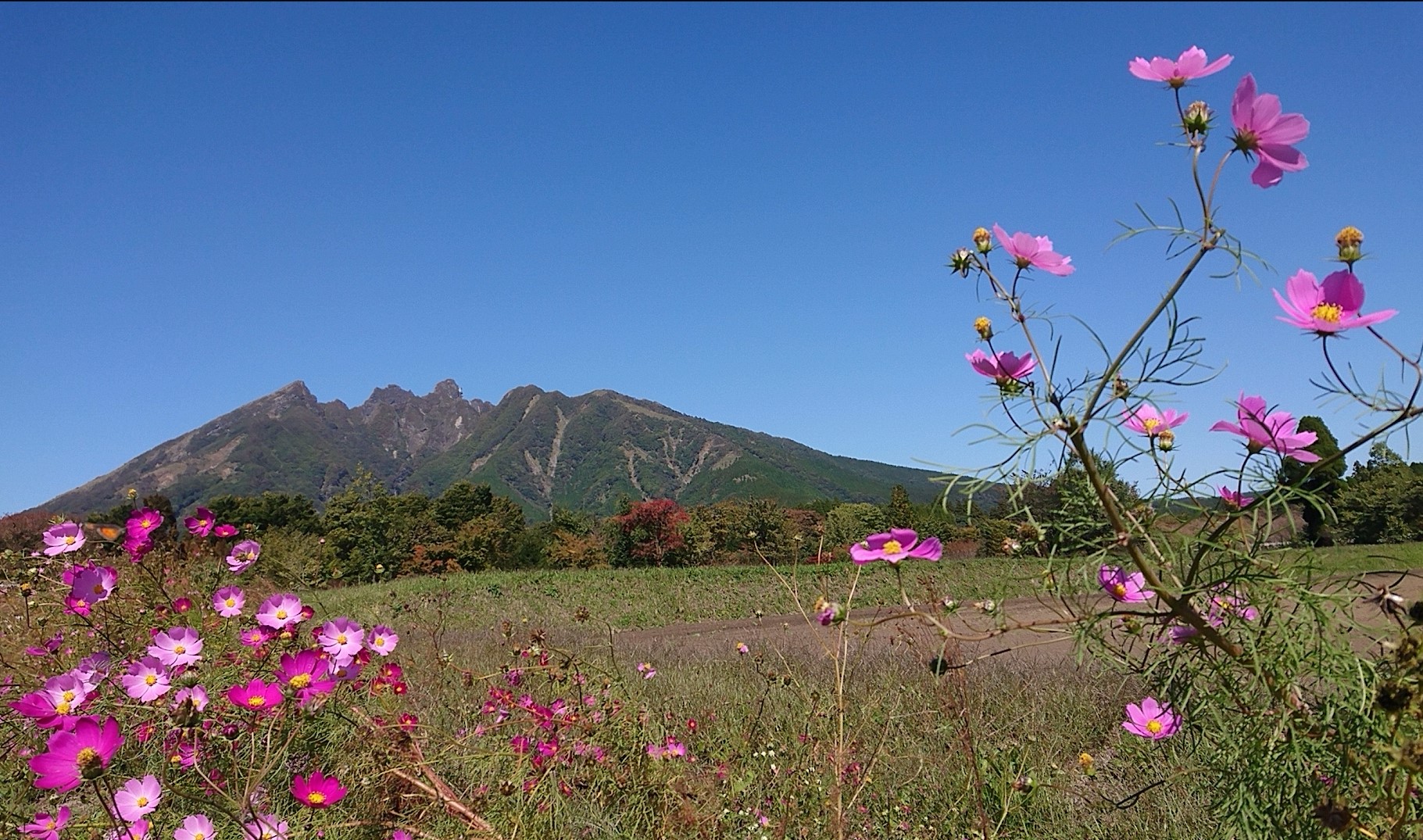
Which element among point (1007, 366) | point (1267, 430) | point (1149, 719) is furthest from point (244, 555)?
point (1267, 430)

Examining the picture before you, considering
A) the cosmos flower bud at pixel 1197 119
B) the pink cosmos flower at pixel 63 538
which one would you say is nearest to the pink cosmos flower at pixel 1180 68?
the cosmos flower bud at pixel 1197 119

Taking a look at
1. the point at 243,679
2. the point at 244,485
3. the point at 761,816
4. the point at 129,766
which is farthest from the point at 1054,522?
the point at 244,485

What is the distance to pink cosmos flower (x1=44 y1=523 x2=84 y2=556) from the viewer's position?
2.04 m

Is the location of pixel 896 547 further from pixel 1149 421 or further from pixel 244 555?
pixel 244 555

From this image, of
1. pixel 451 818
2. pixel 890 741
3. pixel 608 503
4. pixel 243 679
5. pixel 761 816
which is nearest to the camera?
pixel 451 818

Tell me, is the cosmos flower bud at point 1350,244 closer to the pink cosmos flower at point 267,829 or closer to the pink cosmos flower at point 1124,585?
the pink cosmos flower at point 1124,585

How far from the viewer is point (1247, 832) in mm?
978

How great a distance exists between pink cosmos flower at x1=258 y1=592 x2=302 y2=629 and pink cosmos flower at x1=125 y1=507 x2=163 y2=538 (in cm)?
37

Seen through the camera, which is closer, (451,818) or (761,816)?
(451,818)

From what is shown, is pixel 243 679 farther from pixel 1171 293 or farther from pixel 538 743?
pixel 1171 293

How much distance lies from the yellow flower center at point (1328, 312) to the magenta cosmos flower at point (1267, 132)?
13 centimetres

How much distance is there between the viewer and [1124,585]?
3.12 feet

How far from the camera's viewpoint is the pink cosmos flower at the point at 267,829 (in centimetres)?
129

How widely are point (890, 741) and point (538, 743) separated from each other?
1.28 meters
